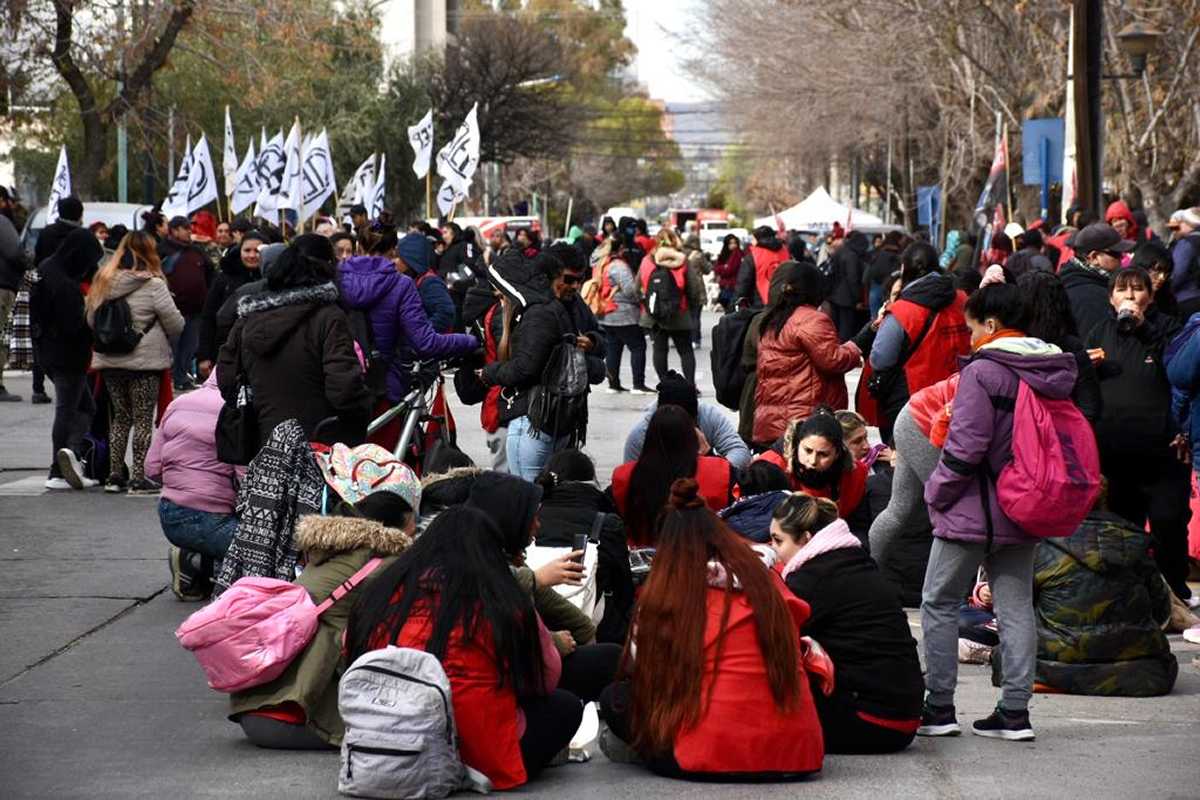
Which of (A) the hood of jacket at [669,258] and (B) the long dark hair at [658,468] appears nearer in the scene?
(B) the long dark hair at [658,468]

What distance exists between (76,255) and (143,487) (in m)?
1.81

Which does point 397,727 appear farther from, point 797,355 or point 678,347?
point 678,347

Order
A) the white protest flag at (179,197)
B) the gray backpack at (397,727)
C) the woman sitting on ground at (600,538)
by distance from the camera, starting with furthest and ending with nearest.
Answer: the white protest flag at (179,197)
the woman sitting on ground at (600,538)
the gray backpack at (397,727)

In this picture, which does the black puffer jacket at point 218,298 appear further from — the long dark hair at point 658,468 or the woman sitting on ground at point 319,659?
the woman sitting on ground at point 319,659

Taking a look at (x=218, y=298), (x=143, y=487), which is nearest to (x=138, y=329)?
(x=218, y=298)

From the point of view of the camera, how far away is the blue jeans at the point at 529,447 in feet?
33.4

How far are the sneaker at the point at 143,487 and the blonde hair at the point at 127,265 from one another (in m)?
1.20

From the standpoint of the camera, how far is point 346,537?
22.4ft

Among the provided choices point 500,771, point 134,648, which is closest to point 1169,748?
point 500,771

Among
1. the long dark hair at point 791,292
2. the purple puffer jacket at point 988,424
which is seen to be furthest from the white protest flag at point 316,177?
the purple puffer jacket at point 988,424

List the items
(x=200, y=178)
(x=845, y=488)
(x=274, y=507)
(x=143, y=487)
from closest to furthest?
(x=274, y=507) → (x=845, y=488) → (x=143, y=487) → (x=200, y=178)

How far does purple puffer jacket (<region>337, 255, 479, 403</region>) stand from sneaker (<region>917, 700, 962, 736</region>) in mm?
4176

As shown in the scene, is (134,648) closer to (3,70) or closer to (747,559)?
(747,559)

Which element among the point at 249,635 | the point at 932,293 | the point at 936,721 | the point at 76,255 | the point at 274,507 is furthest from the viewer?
the point at 76,255
